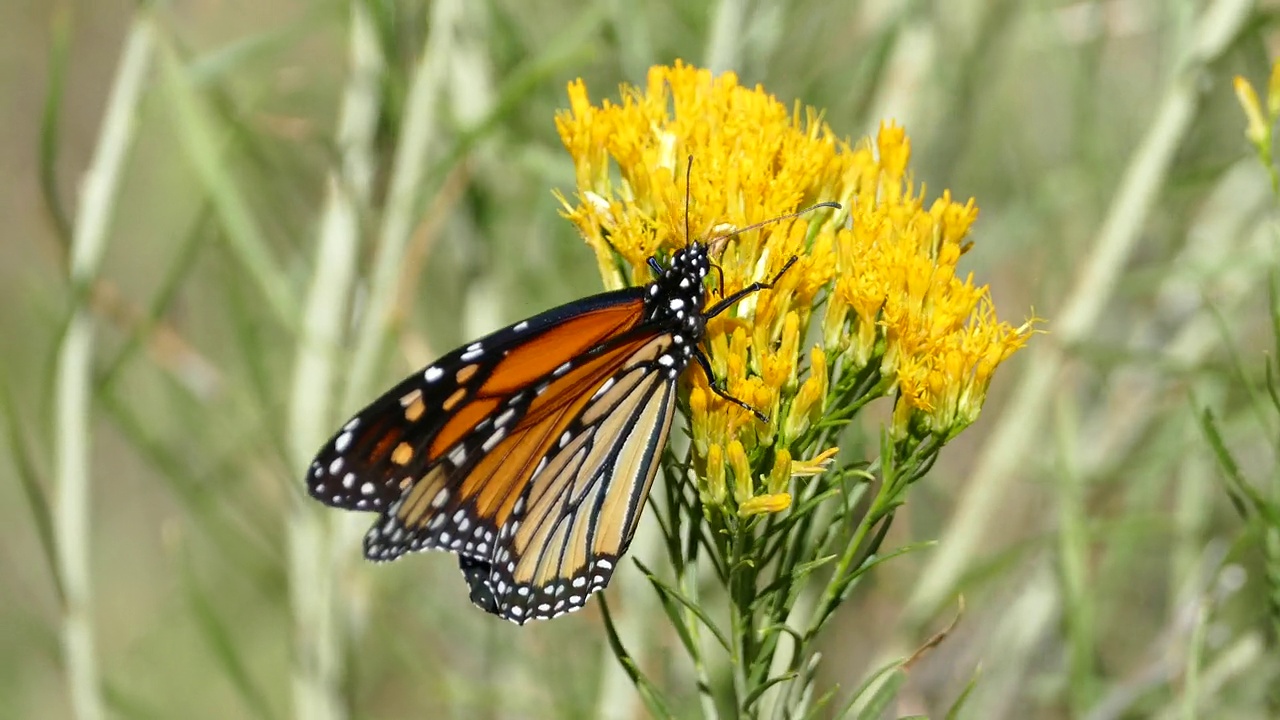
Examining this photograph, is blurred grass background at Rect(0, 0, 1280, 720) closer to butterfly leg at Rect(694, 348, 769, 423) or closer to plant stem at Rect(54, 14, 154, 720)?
plant stem at Rect(54, 14, 154, 720)

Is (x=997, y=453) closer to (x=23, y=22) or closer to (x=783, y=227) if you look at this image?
(x=783, y=227)

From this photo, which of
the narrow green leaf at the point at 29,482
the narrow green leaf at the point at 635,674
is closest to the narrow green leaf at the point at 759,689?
the narrow green leaf at the point at 635,674

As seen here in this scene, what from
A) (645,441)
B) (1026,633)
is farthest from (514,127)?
(1026,633)

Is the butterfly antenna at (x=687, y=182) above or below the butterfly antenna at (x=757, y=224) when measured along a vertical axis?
above

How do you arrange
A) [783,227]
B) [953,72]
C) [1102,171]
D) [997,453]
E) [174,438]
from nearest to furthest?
[783,227]
[997,453]
[1102,171]
[953,72]
[174,438]

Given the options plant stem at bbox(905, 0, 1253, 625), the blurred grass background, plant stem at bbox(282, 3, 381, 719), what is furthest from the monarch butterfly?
plant stem at bbox(905, 0, 1253, 625)

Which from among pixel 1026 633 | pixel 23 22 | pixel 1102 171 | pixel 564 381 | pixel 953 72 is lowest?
pixel 1026 633

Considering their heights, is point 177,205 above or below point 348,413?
above

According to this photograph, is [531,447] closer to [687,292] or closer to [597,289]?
[687,292]

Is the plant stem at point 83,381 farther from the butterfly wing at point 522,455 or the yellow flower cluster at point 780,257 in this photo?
the yellow flower cluster at point 780,257
